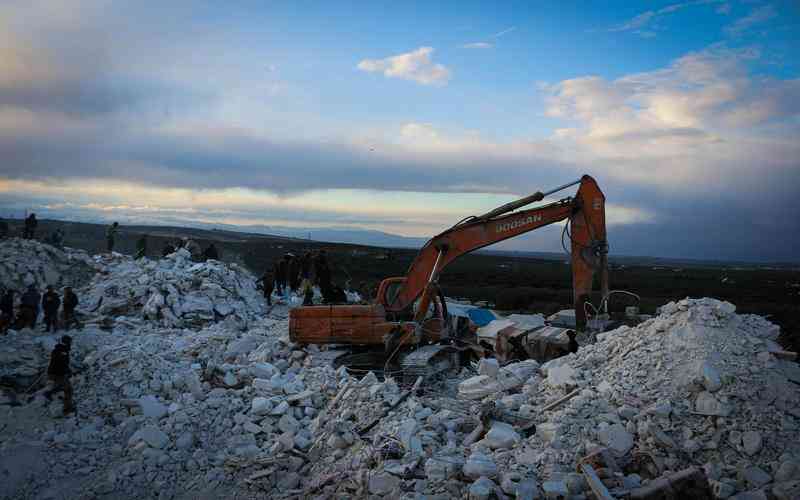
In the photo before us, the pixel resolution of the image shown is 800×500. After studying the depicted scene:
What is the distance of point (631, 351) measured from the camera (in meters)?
8.16

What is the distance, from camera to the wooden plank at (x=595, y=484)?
524 cm

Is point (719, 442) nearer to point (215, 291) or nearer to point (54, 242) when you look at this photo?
point (215, 291)

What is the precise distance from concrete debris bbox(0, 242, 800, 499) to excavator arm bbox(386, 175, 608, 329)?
1.51 metres

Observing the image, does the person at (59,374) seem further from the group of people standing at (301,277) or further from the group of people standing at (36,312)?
the group of people standing at (301,277)

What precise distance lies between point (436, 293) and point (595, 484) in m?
6.74

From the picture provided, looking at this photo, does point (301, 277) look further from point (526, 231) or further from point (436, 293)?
point (526, 231)

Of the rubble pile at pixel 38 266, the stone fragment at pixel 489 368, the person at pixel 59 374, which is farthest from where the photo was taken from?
the rubble pile at pixel 38 266

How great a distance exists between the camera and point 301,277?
1884cm

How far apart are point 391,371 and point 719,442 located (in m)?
6.29

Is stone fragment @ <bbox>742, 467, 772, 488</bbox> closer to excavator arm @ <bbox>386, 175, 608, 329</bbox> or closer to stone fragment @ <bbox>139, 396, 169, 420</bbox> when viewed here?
excavator arm @ <bbox>386, 175, 608, 329</bbox>

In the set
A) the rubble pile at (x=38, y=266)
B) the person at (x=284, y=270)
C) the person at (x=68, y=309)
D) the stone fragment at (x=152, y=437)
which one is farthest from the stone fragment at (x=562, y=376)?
the rubble pile at (x=38, y=266)

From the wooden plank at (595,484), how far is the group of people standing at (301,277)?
11351mm

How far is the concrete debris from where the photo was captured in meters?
5.93

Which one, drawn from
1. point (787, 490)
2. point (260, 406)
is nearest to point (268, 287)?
point (260, 406)
